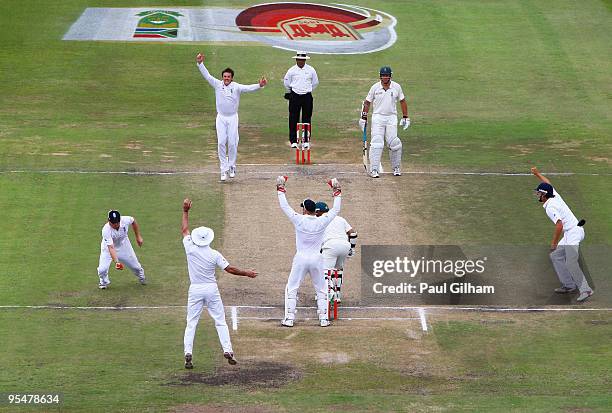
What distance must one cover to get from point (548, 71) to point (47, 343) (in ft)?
70.5

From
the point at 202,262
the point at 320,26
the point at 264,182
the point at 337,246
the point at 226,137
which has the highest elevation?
the point at 202,262

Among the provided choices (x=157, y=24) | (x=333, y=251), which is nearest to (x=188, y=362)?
(x=333, y=251)

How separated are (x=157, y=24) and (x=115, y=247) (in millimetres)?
19639

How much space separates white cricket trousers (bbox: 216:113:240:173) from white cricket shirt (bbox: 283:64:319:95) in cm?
216

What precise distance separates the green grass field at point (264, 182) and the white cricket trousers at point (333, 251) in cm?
124

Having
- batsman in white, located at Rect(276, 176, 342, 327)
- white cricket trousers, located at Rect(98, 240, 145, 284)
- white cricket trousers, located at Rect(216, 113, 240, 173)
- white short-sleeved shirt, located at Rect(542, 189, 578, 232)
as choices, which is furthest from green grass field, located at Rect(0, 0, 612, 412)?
white short-sleeved shirt, located at Rect(542, 189, 578, 232)

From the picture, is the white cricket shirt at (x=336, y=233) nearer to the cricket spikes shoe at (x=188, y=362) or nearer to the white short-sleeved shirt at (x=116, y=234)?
the white short-sleeved shirt at (x=116, y=234)

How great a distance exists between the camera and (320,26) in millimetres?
41312

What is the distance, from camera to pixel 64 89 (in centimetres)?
3644

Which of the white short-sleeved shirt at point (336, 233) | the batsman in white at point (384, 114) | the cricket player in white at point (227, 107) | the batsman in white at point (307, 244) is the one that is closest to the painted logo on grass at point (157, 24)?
the cricket player in white at point (227, 107)

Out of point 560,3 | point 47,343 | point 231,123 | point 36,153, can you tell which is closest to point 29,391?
point 47,343

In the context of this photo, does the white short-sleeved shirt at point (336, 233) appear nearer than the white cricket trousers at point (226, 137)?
Yes

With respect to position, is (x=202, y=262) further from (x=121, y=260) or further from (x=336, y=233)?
(x=121, y=260)

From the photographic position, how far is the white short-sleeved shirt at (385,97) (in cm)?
2852
